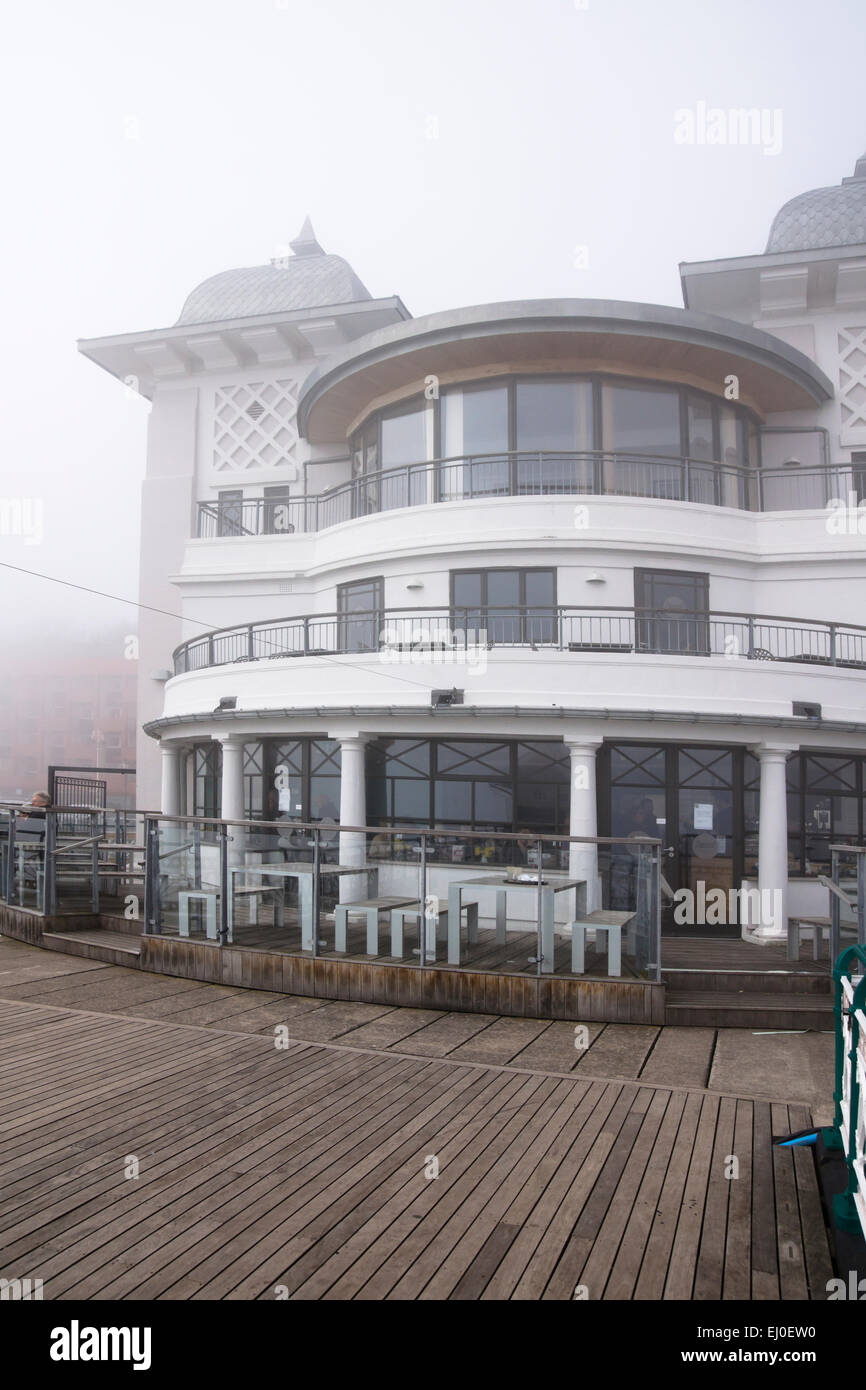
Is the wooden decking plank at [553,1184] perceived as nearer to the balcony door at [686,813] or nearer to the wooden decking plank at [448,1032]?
the wooden decking plank at [448,1032]

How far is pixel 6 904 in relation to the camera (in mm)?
14609

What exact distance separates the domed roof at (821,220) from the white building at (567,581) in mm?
91

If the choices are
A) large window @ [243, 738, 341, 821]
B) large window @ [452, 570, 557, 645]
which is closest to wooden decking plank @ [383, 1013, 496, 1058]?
large window @ [452, 570, 557, 645]

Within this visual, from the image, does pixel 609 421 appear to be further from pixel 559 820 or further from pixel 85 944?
pixel 85 944

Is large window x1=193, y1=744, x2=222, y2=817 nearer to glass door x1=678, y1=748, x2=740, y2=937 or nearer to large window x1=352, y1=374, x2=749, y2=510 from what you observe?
large window x1=352, y1=374, x2=749, y2=510

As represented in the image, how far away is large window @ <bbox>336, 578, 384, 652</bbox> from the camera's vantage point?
17.5 meters

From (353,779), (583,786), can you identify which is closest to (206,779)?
(353,779)

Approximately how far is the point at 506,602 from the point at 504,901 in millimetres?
8025

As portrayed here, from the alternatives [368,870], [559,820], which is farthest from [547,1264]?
[559,820]

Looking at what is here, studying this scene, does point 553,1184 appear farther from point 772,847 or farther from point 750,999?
point 772,847

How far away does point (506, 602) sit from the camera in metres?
16.9

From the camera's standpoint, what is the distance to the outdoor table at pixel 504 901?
375 inches

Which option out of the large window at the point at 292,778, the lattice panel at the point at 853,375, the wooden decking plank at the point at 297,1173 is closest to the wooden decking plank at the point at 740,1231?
the wooden decking plank at the point at 297,1173
